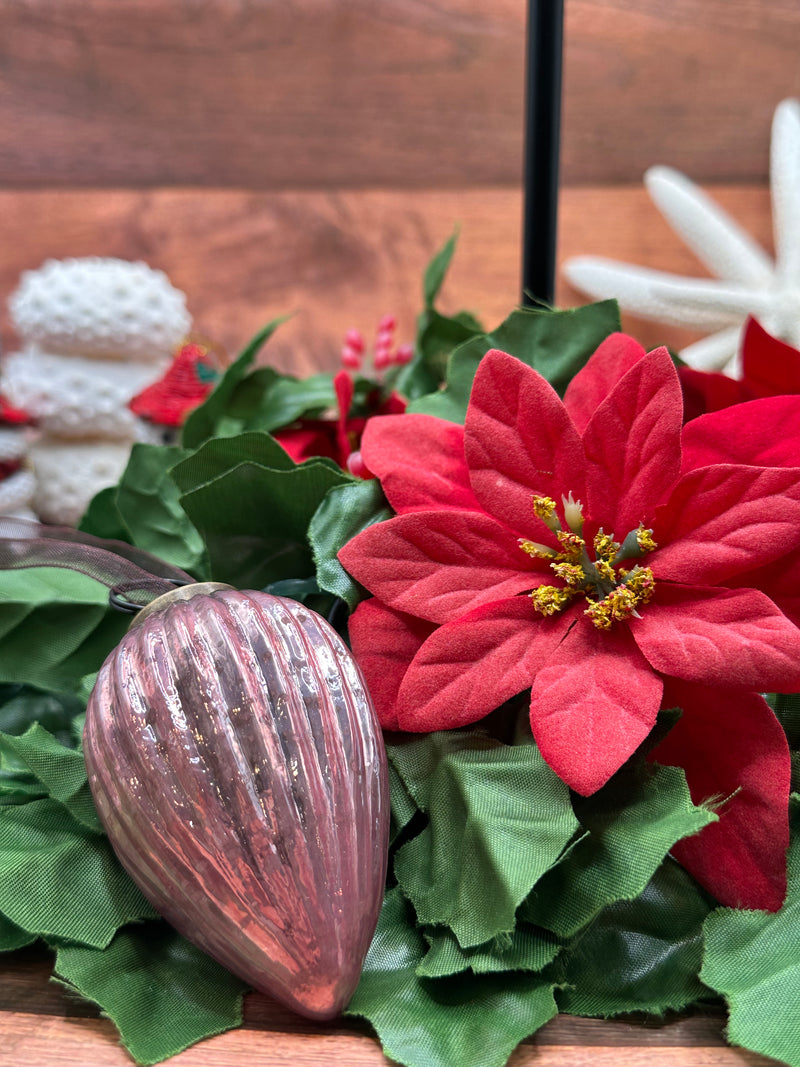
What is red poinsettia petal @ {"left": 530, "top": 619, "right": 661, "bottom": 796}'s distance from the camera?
164 millimetres

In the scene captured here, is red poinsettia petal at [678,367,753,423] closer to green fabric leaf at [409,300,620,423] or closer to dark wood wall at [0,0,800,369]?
green fabric leaf at [409,300,620,423]

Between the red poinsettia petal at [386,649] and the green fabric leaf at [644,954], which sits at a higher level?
the red poinsettia petal at [386,649]

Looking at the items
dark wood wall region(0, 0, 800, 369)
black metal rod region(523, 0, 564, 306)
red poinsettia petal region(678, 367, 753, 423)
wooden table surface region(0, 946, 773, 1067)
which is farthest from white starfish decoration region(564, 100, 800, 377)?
wooden table surface region(0, 946, 773, 1067)

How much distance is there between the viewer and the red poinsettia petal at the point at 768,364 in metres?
0.21

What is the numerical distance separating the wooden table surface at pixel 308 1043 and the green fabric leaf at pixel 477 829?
0.02 meters

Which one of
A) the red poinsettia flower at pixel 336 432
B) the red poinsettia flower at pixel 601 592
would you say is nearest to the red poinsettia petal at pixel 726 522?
the red poinsettia flower at pixel 601 592

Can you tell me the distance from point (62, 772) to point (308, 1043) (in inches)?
3.1

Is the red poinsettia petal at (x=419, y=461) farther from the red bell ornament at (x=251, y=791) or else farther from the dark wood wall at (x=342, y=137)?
the dark wood wall at (x=342, y=137)

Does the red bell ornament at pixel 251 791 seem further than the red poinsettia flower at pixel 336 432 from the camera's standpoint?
No

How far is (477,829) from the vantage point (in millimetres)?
175

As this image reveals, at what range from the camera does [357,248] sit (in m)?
0.62

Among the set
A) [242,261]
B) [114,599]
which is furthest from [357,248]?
[114,599]

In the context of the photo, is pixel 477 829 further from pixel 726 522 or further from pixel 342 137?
pixel 342 137

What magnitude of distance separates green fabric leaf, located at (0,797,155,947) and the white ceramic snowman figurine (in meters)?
0.28
